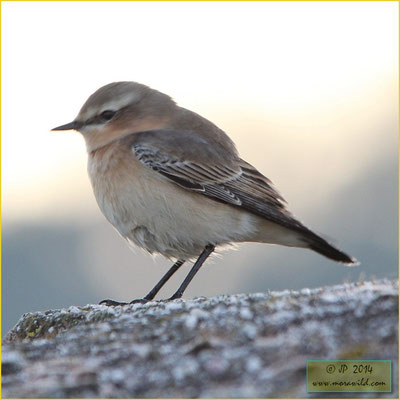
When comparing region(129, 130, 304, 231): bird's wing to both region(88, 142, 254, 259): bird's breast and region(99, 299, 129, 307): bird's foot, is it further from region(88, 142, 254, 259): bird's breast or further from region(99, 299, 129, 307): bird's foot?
region(99, 299, 129, 307): bird's foot

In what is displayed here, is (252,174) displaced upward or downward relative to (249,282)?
upward

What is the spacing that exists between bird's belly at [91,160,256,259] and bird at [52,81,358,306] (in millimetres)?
12

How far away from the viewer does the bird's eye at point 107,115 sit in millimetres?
15352

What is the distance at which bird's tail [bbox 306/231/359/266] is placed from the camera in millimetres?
14977

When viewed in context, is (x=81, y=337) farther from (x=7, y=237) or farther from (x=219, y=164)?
(x=7, y=237)

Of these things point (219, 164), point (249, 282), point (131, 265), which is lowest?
point (249, 282)

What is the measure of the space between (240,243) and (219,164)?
100 cm

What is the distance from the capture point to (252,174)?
599 inches

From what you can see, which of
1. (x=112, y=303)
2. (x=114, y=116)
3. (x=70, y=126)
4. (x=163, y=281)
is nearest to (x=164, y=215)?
(x=112, y=303)

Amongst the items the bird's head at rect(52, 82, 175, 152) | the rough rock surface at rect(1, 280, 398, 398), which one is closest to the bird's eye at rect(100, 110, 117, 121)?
the bird's head at rect(52, 82, 175, 152)

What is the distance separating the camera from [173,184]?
14.5 m

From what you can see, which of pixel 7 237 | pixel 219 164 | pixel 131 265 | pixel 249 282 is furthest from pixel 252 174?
pixel 7 237

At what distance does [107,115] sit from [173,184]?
1.51m

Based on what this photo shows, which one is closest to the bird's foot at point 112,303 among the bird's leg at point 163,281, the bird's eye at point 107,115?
the bird's leg at point 163,281
